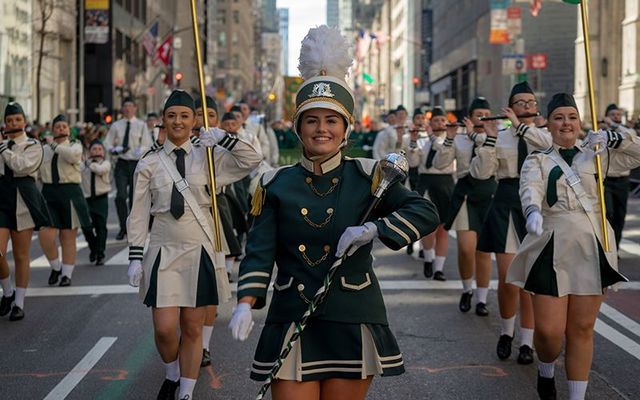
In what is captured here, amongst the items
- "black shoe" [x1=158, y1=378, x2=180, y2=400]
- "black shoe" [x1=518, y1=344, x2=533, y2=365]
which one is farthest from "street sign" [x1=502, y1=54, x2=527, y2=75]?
"black shoe" [x1=158, y1=378, x2=180, y2=400]

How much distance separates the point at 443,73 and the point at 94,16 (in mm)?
47688

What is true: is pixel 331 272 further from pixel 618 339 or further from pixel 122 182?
pixel 122 182

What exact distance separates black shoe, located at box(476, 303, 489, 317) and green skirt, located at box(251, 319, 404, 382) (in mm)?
5615

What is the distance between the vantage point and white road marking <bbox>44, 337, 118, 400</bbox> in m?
6.80

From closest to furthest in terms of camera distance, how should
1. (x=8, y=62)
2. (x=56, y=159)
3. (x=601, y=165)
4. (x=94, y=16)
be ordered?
(x=601, y=165), (x=56, y=159), (x=8, y=62), (x=94, y=16)

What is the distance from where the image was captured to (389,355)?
13.8 ft

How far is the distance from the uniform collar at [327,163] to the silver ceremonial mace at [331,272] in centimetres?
24

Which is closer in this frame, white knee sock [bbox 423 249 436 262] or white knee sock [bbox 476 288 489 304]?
white knee sock [bbox 476 288 489 304]

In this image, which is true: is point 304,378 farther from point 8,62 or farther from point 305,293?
point 8,62

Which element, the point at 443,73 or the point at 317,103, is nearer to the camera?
the point at 317,103

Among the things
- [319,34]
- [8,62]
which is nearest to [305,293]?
[319,34]

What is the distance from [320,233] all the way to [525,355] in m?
4.03

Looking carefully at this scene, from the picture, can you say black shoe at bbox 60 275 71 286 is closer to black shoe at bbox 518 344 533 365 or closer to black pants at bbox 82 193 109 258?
black pants at bbox 82 193 109 258

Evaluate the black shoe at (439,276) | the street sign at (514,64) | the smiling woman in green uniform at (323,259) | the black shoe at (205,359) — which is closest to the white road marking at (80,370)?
the black shoe at (205,359)
